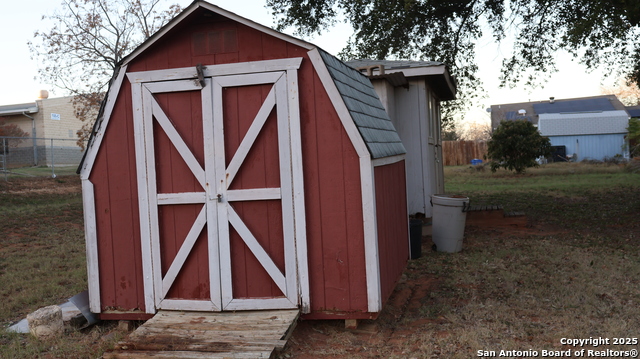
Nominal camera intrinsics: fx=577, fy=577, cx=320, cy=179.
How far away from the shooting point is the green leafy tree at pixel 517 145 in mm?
22766

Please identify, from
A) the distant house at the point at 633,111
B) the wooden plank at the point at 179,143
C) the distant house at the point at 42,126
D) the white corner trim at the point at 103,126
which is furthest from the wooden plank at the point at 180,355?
the distant house at the point at 633,111

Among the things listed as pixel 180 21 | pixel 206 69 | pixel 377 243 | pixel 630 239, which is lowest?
pixel 630 239

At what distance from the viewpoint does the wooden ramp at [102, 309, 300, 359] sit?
4340mm

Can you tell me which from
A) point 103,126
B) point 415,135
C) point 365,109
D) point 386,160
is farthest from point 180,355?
point 415,135

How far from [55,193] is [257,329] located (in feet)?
50.4

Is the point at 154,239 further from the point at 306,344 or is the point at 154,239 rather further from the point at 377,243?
the point at 377,243

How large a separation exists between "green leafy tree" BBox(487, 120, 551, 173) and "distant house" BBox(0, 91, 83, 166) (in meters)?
20.6

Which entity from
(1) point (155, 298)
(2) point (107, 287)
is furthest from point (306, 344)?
(2) point (107, 287)

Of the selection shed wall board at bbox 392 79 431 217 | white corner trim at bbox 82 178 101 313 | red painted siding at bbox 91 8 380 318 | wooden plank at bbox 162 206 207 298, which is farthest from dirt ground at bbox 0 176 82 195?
wooden plank at bbox 162 206 207 298

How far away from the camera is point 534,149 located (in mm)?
23000

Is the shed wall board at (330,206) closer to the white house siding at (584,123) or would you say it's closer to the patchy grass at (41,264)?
the patchy grass at (41,264)

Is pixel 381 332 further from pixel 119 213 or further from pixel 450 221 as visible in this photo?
pixel 450 221

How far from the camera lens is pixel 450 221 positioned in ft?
28.4

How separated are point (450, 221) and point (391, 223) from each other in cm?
294
